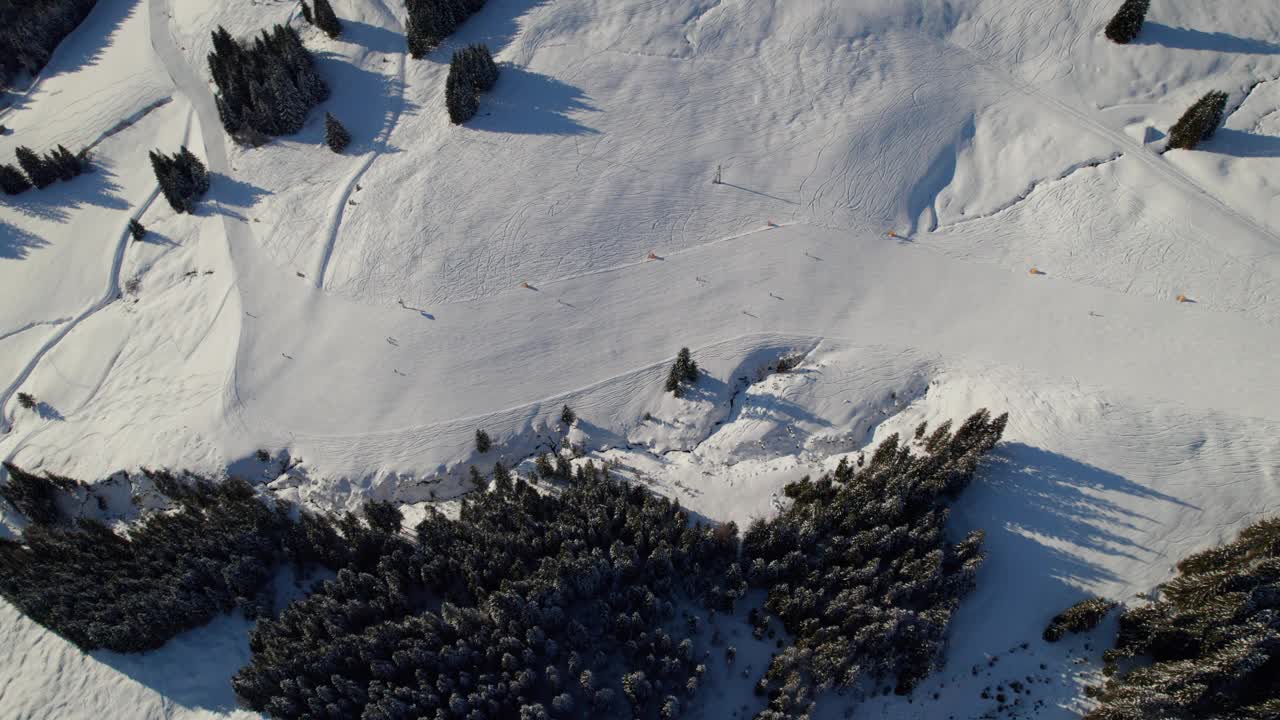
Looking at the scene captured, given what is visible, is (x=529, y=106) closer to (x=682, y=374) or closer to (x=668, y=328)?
(x=668, y=328)

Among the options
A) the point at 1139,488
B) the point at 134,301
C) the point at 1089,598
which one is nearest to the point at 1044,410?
the point at 1139,488

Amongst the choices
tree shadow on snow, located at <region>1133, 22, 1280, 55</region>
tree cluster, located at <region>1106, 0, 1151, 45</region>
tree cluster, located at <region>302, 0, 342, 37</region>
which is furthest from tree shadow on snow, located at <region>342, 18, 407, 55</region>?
tree shadow on snow, located at <region>1133, 22, 1280, 55</region>

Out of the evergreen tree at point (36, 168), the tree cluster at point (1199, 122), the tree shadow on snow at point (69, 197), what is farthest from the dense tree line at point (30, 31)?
the tree cluster at point (1199, 122)

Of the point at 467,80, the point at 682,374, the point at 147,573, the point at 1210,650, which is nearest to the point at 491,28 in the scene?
the point at 467,80

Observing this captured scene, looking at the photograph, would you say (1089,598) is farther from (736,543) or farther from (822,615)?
(736,543)

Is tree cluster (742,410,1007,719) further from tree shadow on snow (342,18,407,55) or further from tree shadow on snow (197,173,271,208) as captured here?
tree shadow on snow (342,18,407,55)
